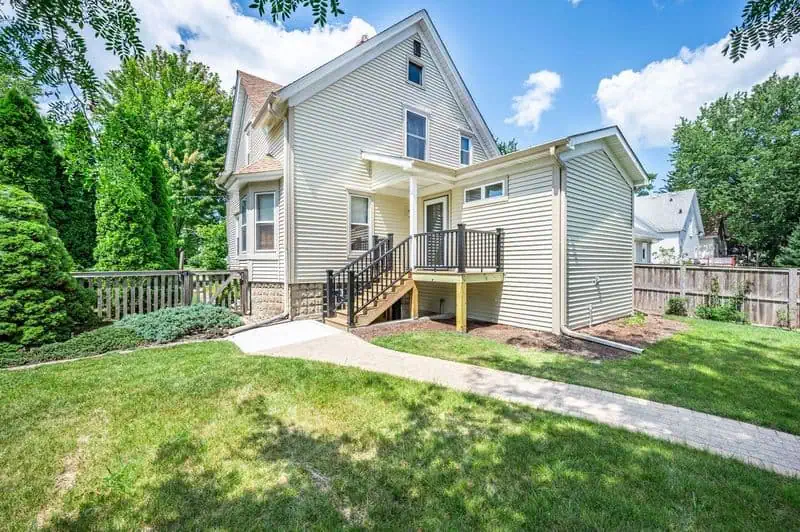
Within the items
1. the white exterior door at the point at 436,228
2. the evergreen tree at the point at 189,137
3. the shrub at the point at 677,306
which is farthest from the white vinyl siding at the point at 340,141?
the evergreen tree at the point at 189,137

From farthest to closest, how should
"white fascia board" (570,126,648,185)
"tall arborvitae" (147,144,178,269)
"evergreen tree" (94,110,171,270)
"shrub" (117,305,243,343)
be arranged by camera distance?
"tall arborvitae" (147,144,178,269) < "evergreen tree" (94,110,171,270) < "white fascia board" (570,126,648,185) < "shrub" (117,305,243,343)

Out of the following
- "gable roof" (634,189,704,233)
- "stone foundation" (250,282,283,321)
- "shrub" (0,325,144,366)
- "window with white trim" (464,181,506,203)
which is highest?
"gable roof" (634,189,704,233)

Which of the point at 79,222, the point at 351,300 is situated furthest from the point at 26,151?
the point at 351,300

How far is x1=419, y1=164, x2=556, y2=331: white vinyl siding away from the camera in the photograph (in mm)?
7605

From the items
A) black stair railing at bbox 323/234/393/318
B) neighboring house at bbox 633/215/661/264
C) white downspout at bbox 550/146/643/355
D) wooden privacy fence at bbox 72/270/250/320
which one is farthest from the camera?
neighboring house at bbox 633/215/661/264

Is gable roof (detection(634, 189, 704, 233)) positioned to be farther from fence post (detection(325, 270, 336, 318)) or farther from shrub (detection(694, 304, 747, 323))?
fence post (detection(325, 270, 336, 318))

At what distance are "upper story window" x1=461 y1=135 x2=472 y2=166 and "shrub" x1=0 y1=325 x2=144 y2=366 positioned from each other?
1137 cm

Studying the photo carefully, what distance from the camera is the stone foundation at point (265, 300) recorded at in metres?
8.94

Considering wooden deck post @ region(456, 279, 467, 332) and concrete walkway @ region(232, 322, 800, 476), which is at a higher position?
wooden deck post @ region(456, 279, 467, 332)

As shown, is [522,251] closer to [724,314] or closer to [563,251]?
[563,251]

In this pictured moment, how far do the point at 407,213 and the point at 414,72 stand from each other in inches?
194

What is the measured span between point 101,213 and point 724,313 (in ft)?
61.9

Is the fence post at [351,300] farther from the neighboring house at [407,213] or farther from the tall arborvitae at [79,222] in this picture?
the tall arborvitae at [79,222]

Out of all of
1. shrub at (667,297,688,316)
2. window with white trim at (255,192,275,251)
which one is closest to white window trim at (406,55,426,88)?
window with white trim at (255,192,275,251)
